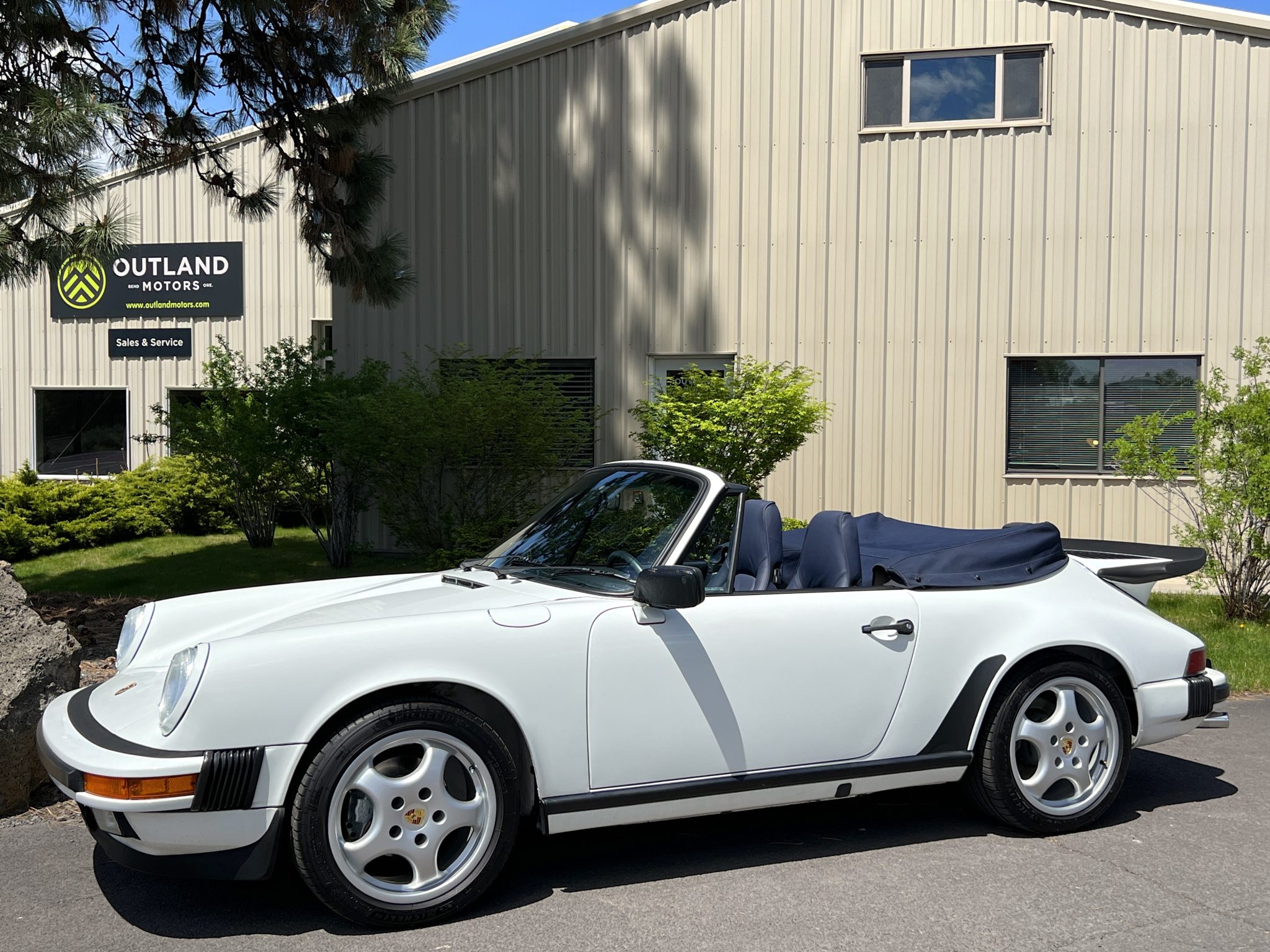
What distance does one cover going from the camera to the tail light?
4.82 m

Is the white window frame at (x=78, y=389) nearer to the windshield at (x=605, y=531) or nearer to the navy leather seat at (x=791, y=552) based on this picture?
the windshield at (x=605, y=531)

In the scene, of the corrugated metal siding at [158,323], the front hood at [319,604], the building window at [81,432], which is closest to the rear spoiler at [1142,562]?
the front hood at [319,604]

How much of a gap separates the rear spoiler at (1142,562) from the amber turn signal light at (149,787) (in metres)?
3.69

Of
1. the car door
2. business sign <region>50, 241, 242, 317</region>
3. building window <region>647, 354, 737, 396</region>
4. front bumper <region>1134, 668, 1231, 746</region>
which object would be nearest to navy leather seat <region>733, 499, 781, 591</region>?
the car door

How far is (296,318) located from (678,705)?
15.3 m

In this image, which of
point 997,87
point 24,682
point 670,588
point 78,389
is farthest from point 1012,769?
point 78,389

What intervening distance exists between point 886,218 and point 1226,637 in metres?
5.64

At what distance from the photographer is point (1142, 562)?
5004mm

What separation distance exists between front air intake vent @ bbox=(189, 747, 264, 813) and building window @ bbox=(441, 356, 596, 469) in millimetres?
9512

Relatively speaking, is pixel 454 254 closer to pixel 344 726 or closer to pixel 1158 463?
pixel 1158 463

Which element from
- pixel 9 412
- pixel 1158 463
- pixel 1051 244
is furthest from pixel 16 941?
pixel 9 412

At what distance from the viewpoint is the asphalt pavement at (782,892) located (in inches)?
140

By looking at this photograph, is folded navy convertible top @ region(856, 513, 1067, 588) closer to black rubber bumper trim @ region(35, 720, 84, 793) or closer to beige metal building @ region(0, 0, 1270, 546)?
black rubber bumper trim @ region(35, 720, 84, 793)

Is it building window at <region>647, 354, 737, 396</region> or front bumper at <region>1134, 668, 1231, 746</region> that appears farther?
building window at <region>647, 354, 737, 396</region>
